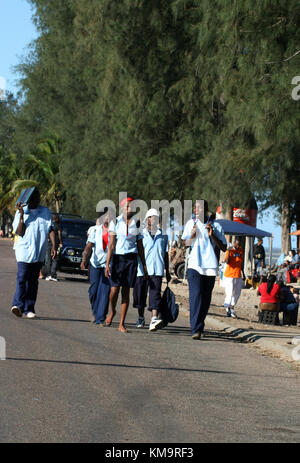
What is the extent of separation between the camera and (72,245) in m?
29.3

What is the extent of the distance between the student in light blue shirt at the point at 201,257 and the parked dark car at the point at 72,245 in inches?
603

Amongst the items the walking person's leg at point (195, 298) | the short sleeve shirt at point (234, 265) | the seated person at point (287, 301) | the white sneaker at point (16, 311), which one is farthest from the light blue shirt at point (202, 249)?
the short sleeve shirt at point (234, 265)

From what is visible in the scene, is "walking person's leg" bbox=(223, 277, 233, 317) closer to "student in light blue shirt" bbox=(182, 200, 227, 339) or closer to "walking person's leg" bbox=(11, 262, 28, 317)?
"student in light blue shirt" bbox=(182, 200, 227, 339)

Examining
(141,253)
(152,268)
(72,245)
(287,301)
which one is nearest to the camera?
(141,253)

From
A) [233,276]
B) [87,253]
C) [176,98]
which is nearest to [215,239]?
[87,253]

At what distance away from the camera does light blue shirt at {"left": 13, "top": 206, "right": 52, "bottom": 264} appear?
14320 mm

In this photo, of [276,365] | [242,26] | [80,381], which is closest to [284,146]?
[242,26]

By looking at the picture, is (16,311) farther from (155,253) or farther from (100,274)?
(155,253)

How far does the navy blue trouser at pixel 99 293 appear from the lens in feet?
47.9

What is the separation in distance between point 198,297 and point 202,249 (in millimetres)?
716

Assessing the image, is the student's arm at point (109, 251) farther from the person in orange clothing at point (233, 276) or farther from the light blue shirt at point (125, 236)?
the person in orange clothing at point (233, 276)

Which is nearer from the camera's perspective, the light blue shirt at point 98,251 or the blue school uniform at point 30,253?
the blue school uniform at point 30,253

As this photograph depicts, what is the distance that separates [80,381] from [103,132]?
31414mm
